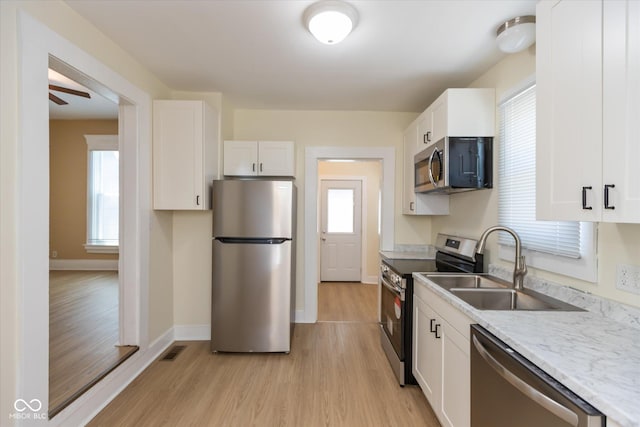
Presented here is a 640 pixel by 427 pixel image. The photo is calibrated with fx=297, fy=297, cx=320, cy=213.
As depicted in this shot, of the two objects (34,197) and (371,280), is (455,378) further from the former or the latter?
(371,280)

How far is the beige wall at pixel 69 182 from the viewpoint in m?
5.26

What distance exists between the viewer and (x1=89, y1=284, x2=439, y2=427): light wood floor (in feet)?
6.29

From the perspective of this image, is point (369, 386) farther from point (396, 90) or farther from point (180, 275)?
point (396, 90)

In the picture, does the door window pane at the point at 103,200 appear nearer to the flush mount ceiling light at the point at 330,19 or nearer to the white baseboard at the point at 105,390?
the white baseboard at the point at 105,390

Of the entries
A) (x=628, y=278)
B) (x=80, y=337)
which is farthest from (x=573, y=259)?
(x=80, y=337)

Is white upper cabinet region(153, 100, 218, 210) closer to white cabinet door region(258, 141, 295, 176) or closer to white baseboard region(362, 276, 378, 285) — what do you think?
white cabinet door region(258, 141, 295, 176)

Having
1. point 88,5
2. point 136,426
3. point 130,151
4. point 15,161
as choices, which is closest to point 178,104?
point 130,151

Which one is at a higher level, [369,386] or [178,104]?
[178,104]

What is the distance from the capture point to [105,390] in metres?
2.05

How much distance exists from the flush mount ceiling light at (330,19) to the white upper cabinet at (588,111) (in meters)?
0.93

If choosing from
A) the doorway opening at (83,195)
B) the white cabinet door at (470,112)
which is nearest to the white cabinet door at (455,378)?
the white cabinet door at (470,112)

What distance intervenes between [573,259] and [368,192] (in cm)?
426

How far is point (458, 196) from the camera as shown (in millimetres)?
2854

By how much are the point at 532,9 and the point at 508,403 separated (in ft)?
6.59
